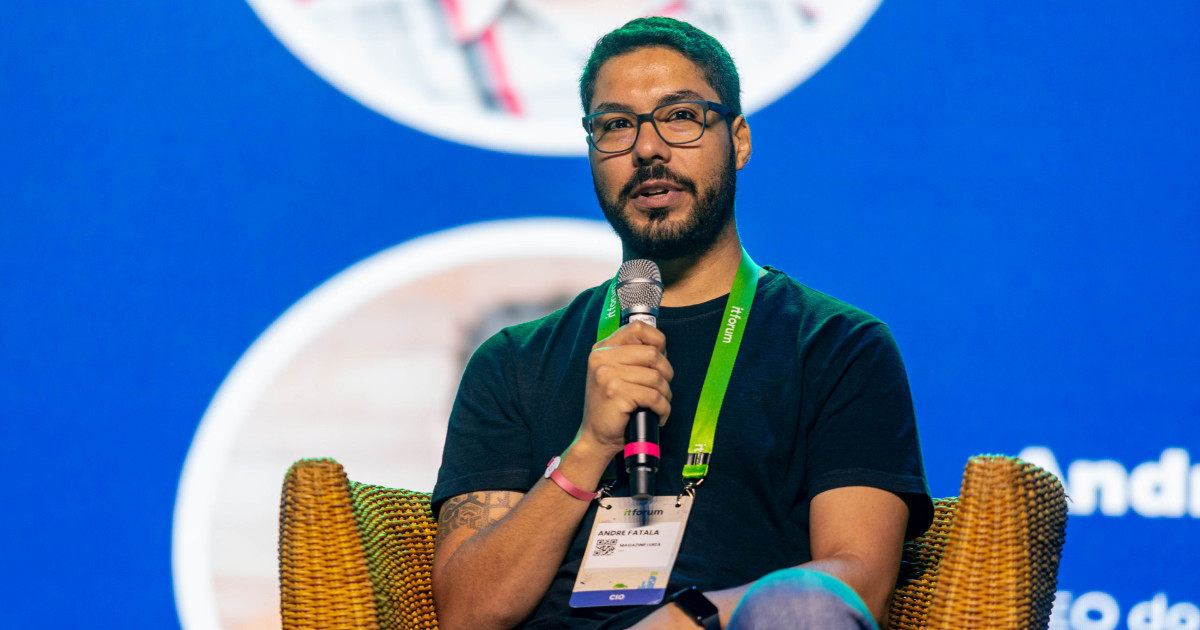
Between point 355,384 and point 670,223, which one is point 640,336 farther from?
point 355,384

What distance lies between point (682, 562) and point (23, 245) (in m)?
2.05

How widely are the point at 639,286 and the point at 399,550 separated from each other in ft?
1.87

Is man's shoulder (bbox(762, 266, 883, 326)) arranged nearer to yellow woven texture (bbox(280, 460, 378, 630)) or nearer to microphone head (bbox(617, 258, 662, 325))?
microphone head (bbox(617, 258, 662, 325))

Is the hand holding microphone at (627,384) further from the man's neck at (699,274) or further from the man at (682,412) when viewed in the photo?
the man's neck at (699,274)

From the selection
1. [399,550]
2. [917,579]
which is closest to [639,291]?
[399,550]

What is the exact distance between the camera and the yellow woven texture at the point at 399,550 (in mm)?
1512

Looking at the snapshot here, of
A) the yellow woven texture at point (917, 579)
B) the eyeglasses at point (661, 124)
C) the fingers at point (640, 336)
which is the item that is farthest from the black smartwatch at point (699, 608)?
the eyeglasses at point (661, 124)

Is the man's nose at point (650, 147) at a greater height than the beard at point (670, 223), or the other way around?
the man's nose at point (650, 147)

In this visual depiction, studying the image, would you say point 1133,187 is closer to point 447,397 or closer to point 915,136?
point 915,136

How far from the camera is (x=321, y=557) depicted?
56.4 inches

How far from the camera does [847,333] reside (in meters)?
1.66

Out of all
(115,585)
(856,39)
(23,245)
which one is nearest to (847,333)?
(856,39)

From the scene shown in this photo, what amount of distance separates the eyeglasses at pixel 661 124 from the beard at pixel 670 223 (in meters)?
0.06

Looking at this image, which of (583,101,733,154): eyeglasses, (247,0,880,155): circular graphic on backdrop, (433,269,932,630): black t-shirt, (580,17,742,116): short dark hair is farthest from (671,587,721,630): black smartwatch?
(247,0,880,155): circular graphic on backdrop
